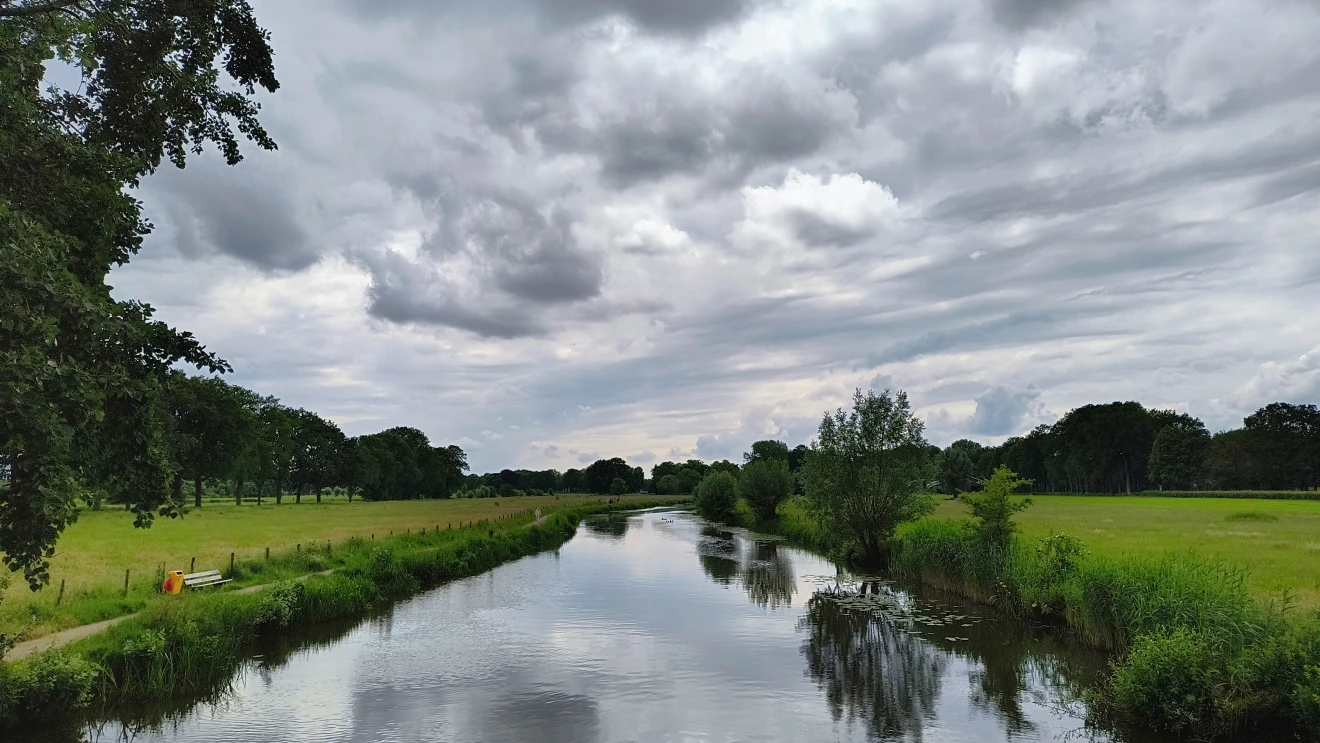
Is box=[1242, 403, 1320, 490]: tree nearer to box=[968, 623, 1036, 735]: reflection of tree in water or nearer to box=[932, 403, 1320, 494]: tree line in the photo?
box=[932, 403, 1320, 494]: tree line

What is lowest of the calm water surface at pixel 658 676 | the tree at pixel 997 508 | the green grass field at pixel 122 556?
the calm water surface at pixel 658 676

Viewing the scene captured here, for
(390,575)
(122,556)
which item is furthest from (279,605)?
(122,556)

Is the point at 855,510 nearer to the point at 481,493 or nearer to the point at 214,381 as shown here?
the point at 214,381

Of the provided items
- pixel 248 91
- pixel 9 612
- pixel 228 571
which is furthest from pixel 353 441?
pixel 248 91

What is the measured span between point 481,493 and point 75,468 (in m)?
181

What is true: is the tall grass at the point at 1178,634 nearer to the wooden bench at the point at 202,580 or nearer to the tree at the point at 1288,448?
the wooden bench at the point at 202,580

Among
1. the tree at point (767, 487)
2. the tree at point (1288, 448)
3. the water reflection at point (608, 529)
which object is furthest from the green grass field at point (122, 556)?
the tree at point (1288, 448)

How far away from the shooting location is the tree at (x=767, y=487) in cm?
6881

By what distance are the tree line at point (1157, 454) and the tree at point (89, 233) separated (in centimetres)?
8793

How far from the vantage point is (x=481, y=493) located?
607 ft

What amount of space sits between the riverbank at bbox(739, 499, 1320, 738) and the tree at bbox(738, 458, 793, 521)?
43.0 meters

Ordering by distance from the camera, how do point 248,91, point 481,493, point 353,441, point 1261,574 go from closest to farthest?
1. point 248,91
2. point 1261,574
3. point 353,441
4. point 481,493

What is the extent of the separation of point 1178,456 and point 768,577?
388 ft

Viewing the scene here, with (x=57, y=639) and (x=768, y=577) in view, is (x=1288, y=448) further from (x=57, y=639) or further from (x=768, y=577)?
(x=57, y=639)
